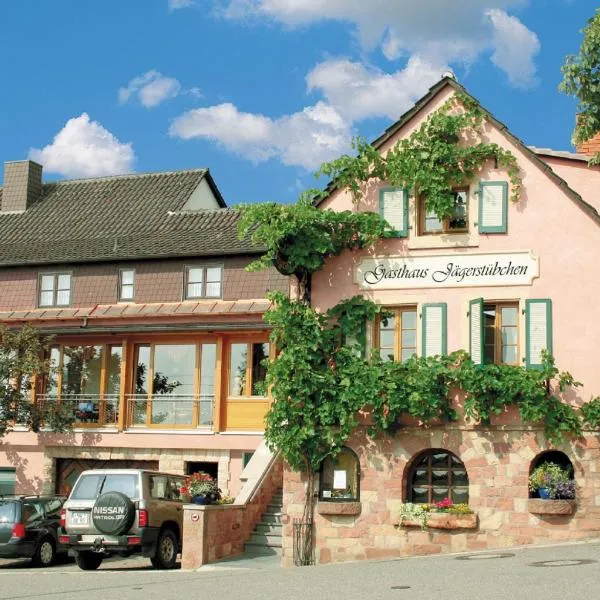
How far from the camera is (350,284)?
20.9m

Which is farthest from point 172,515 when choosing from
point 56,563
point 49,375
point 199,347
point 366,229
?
point 49,375

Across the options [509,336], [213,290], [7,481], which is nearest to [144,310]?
[213,290]

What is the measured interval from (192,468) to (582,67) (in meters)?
14.4

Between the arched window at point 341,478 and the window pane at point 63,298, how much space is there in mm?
12693

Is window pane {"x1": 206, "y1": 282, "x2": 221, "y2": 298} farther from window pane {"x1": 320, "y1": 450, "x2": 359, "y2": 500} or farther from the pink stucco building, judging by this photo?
window pane {"x1": 320, "y1": 450, "x2": 359, "y2": 500}

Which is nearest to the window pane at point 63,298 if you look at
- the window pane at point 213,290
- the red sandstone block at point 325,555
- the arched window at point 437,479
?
the window pane at point 213,290

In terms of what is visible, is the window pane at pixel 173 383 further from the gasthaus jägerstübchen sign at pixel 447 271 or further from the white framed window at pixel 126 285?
the gasthaus jägerstübchen sign at pixel 447 271

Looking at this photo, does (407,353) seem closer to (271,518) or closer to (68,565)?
(271,518)

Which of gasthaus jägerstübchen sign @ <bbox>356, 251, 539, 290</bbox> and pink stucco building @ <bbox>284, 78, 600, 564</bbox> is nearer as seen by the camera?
pink stucco building @ <bbox>284, 78, 600, 564</bbox>

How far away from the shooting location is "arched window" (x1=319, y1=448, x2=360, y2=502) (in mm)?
20203

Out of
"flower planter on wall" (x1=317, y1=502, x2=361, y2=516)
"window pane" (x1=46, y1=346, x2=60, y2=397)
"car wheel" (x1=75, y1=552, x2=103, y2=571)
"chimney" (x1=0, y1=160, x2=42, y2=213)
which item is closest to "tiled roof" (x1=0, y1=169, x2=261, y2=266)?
"chimney" (x1=0, y1=160, x2=42, y2=213)

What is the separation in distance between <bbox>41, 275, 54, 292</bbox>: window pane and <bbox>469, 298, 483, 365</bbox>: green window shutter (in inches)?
602

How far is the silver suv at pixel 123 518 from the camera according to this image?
1902 cm

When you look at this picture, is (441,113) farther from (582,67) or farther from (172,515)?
(172,515)
